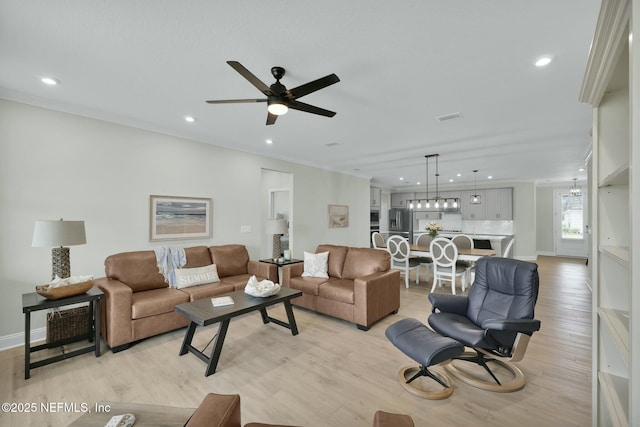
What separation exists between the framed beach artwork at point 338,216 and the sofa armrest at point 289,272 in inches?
103

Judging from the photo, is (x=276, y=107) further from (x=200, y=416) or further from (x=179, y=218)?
(x=179, y=218)

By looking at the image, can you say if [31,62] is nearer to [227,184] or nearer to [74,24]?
[74,24]

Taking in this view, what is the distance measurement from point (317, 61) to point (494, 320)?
2518 mm

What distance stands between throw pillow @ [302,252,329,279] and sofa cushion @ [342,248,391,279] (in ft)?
0.98

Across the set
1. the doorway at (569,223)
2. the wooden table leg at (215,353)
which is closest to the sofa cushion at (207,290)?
the wooden table leg at (215,353)

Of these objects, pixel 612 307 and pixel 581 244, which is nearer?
pixel 612 307

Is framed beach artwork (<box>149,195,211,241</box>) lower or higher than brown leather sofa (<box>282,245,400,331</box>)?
higher

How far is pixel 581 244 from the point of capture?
29.1 ft

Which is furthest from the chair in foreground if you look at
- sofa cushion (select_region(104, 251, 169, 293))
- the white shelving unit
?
sofa cushion (select_region(104, 251, 169, 293))

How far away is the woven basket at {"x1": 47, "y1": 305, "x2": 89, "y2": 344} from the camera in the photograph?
2.83 m

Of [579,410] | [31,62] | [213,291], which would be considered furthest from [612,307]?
[31,62]

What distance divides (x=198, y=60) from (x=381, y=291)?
3.22m

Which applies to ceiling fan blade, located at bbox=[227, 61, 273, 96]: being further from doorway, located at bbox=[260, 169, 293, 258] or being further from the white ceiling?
doorway, located at bbox=[260, 169, 293, 258]

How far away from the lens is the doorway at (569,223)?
888cm
